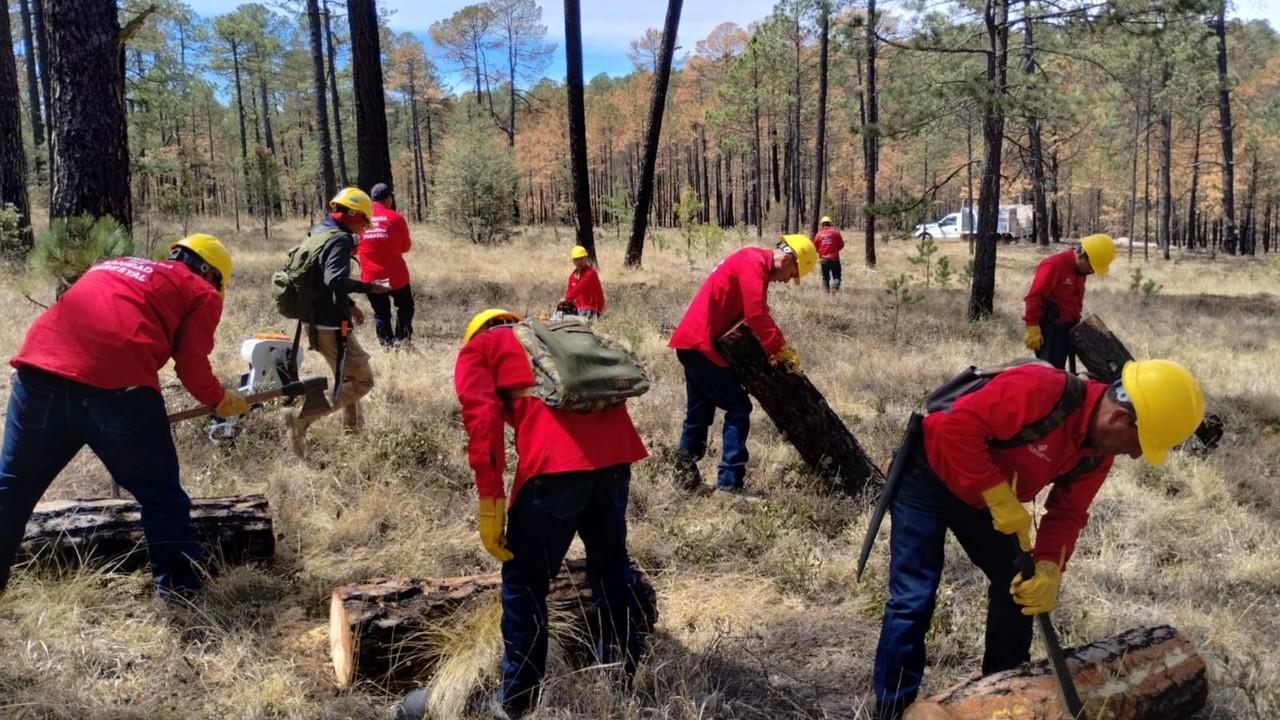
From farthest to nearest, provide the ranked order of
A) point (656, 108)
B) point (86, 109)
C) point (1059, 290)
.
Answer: point (656, 108) → point (1059, 290) → point (86, 109)

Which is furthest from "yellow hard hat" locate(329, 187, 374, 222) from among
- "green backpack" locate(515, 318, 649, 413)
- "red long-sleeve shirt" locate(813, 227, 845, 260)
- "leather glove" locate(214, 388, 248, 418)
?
"red long-sleeve shirt" locate(813, 227, 845, 260)

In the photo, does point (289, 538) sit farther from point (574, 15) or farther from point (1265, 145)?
point (1265, 145)

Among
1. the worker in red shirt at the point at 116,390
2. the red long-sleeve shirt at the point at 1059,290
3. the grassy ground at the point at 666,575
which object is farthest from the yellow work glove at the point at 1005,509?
the red long-sleeve shirt at the point at 1059,290

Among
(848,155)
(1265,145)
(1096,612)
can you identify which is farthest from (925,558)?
(848,155)

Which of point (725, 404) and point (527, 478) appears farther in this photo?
point (725, 404)

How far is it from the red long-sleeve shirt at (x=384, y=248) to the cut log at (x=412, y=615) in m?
4.87

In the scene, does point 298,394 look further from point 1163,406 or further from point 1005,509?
point 1163,406

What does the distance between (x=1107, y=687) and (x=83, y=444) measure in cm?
392

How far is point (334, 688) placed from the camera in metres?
3.09

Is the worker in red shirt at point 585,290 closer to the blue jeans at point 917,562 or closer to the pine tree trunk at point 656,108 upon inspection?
the pine tree trunk at point 656,108

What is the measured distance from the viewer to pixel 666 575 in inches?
164

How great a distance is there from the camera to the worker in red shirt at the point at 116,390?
321 cm

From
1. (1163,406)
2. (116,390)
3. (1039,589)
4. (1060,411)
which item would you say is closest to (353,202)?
(116,390)

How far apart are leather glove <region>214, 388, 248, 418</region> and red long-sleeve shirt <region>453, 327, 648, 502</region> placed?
153 cm
